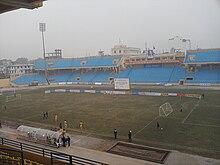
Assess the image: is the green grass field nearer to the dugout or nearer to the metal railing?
the dugout

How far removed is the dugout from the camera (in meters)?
19.1

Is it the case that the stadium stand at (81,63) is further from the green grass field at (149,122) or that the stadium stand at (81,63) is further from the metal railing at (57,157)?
the metal railing at (57,157)

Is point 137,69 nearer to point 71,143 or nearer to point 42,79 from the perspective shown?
point 42,79

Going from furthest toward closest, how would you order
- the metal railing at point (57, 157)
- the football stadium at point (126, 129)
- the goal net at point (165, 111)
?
the goal net at point (165, 111), the football stadium at point (126, 129), the metal railing at point (57, 157)

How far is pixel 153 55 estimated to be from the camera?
229 feet

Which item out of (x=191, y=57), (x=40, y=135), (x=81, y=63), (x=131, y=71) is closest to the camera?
(x=40, y=135)

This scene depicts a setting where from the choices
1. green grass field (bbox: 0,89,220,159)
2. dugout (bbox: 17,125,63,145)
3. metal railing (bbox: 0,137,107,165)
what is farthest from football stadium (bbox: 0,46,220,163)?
metal railing (bbox: 0,137,107,165)

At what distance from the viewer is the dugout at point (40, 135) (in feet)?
62.8

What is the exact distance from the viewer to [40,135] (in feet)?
65.3

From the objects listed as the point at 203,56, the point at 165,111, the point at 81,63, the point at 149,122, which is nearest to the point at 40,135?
the point at 149,122

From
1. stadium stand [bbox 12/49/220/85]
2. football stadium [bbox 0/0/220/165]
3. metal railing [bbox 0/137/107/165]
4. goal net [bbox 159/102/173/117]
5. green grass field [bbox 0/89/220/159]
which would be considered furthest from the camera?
stadium stand [bbox 12/49/220/85]

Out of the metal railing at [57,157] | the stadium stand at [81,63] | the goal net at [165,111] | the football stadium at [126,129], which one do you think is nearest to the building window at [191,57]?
the football stadium at [126,129]

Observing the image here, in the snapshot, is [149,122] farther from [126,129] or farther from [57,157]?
[57,157]

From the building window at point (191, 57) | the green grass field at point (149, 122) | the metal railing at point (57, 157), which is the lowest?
the green grass field at point (149, 122)
